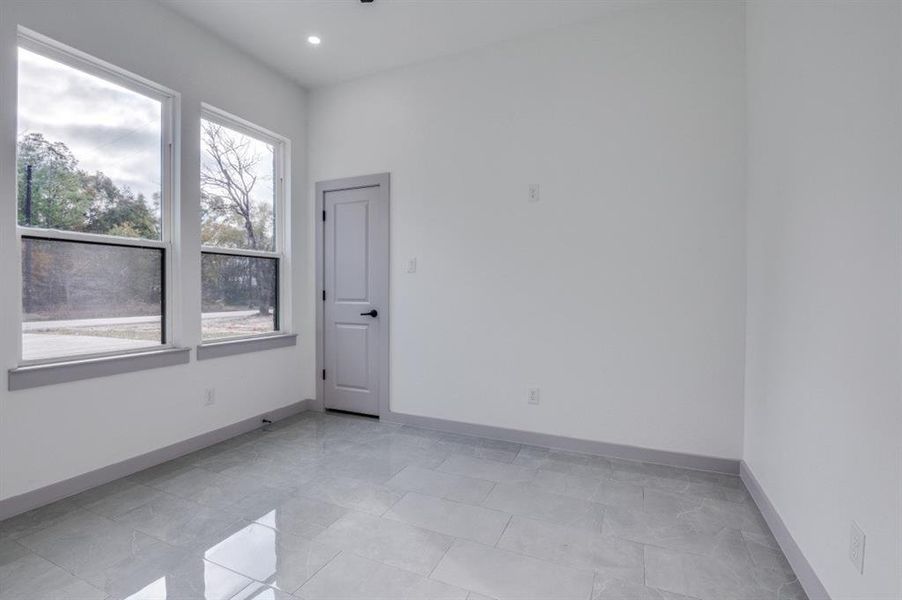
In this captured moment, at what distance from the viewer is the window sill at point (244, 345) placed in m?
3.13

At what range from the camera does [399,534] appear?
203 centimetres

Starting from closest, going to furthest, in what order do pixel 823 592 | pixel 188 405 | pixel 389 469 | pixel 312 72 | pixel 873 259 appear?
pixel 873 259
pixel 823 592
pixel 389 469
pixel 188 405
pixel 312 72

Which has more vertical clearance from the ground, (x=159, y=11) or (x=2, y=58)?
(x=159, y=11)

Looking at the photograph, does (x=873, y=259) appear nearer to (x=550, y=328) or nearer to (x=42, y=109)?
(x=550, y=328)

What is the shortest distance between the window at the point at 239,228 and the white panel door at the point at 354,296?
0.49 metres

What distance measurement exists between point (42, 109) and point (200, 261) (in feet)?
3.88

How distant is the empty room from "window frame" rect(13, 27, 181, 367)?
2 centimetres

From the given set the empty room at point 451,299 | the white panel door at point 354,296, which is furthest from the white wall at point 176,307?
the white panel door at point 354,296

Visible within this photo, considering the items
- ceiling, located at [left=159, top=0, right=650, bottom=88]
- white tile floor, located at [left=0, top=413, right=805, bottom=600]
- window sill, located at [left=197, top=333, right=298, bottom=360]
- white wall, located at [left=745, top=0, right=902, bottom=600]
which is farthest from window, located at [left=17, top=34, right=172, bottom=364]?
white wall, located at [left=745, top=0, right=902, bottom=600]

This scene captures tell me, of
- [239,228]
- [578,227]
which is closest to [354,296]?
[239,228]

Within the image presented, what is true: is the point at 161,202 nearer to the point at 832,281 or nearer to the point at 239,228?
the point at 239,228

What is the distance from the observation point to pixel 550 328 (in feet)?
10.4

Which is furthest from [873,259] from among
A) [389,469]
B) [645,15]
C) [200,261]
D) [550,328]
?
[200,261]

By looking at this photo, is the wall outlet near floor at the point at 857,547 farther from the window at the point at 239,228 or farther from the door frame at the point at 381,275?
the window at the point at 239,228
